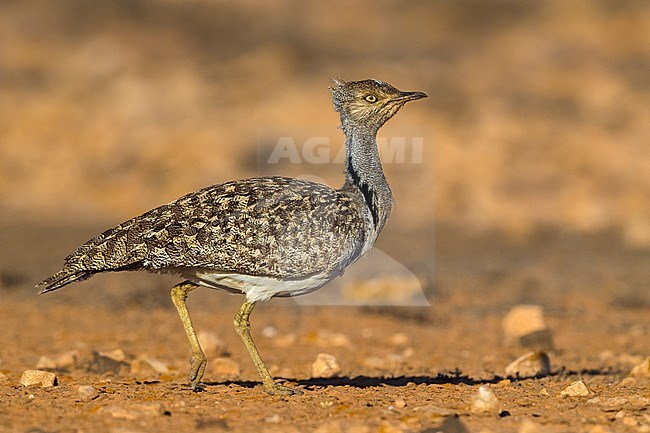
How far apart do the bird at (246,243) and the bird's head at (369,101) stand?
0.85m

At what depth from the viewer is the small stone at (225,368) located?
8234 mm

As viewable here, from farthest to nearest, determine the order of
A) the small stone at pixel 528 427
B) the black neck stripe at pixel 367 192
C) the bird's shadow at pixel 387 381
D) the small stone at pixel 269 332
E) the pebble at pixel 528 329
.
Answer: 1. the small stone at pixel 269 332
2. the pebble at pixel 528 329
3. the bird's shadow at pixel 387 381
4. the black neck stripe at pixel 367 192
5. the small stone at pixel 528 427

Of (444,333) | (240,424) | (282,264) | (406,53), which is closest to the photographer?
(240,424)

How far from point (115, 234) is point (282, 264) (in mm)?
1176

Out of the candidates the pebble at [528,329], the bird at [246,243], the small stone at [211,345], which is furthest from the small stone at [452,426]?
the pebble at [528,329]

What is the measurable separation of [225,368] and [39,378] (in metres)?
1.98

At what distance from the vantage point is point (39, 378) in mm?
6754

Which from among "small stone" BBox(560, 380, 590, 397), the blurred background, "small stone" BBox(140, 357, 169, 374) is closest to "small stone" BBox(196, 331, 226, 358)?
"small stone" BBox(140, 357, 169, 374)

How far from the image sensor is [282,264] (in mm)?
6453

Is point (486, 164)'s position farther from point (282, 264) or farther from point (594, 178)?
point (282, 264)

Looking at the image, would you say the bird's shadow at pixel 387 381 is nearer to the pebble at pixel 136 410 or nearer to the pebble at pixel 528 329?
the pebble at pixel 136 410

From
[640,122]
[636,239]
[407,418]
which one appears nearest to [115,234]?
[407,418]

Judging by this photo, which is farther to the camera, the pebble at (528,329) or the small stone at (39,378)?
the pebble at (528,329)

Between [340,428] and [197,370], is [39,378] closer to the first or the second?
[197,370]
